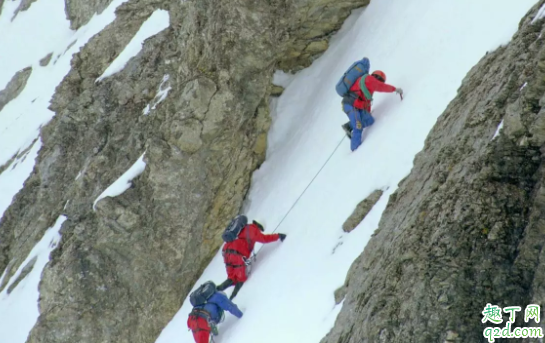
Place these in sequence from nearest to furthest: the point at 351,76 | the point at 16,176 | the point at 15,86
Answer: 1. the point at 351,76
2. the point at 16,176
3. the point at 15,86

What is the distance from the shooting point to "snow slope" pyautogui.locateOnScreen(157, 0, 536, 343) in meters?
9.04

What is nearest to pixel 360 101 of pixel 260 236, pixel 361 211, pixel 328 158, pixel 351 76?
pixel 351 76

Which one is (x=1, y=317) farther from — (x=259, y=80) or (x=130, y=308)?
(x=259, y=80)

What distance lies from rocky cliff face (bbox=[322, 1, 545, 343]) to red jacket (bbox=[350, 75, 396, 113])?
4412 mm

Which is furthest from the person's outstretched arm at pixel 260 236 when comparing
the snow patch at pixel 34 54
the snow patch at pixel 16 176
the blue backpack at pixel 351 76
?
the snow patch at pixel 34 54

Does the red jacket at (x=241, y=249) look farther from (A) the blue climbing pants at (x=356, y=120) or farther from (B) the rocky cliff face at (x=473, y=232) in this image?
(B) the rocky cliff face at (x=473, y=232)

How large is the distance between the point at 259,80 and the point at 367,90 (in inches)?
148

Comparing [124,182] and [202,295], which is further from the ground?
[124,182]

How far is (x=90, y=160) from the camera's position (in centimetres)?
1598

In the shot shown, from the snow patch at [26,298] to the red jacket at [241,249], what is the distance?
581 centimetres

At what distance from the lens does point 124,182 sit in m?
13.9

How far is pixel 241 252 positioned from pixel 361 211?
3212 mm

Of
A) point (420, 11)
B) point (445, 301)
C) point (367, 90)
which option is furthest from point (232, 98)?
point (445, 301)

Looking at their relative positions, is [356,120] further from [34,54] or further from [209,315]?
[34,54]
